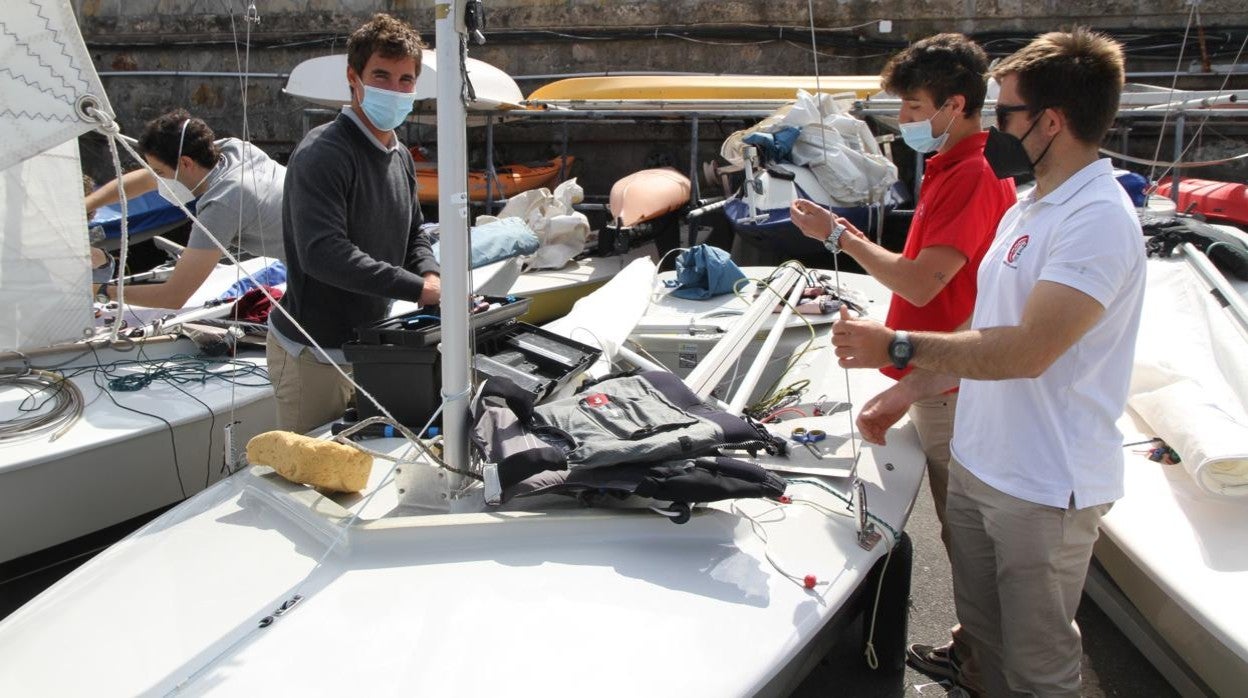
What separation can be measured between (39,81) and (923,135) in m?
2.13

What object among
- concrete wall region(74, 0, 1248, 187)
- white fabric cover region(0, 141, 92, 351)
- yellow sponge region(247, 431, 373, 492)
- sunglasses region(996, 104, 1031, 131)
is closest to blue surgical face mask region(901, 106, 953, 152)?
sunglasses region(996, 104, 1031, 131)

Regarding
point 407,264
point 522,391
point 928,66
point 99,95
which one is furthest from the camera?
point 407,264

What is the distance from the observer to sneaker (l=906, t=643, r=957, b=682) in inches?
94.8

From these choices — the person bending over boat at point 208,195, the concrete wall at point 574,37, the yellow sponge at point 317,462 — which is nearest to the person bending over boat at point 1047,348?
the yellow sponge at point 317,462

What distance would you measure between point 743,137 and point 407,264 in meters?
4.22

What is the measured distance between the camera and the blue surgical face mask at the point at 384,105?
2.40 m

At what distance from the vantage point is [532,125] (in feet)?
34.7

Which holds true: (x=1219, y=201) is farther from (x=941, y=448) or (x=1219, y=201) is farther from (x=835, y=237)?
(x=835, y=237)

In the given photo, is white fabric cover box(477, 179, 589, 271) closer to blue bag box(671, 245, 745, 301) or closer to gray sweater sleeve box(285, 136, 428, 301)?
blue bag box(671, 245, 745, 301)

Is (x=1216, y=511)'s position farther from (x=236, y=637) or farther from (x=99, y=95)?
(x=99, y=95)

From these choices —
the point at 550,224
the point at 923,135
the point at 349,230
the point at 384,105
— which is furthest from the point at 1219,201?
the point at 349,230

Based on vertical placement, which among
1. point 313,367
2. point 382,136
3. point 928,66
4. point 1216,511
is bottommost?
point 1216,511

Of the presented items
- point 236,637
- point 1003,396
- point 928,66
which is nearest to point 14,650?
point 236,637

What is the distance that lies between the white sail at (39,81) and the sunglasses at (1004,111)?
187cm
